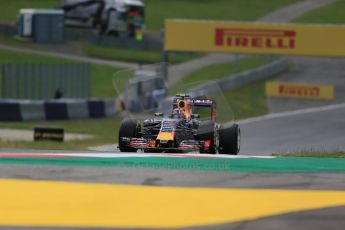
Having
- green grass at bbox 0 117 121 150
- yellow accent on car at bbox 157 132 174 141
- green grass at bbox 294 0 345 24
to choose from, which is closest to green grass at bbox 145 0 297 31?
green grass at bbox 294 0 345 24

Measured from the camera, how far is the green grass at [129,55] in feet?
165

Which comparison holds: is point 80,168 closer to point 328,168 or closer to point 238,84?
point 328,168

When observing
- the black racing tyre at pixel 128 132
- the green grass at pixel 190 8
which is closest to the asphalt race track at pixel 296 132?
the black racing tyre at pixel 128 132

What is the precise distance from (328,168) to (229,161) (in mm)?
1301

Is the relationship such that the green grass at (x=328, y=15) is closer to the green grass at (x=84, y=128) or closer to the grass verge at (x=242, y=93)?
the grass verge at (x=242, y=93)

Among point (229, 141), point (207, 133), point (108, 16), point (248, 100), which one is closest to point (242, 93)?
point (248, 100)

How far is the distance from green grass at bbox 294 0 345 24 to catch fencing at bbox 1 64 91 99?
26638 millimetres

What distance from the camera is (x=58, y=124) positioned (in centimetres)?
2911

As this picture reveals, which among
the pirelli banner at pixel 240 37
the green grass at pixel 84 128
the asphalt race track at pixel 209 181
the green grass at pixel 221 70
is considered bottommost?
the green grass at pixel 84 128

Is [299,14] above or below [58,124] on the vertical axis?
above

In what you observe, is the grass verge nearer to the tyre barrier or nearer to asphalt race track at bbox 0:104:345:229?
the tyre barrier

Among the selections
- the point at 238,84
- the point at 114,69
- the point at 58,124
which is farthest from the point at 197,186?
the point at 114,69

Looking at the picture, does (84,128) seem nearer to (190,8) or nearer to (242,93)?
(242,93)

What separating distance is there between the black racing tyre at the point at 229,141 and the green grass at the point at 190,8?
1747 inches
